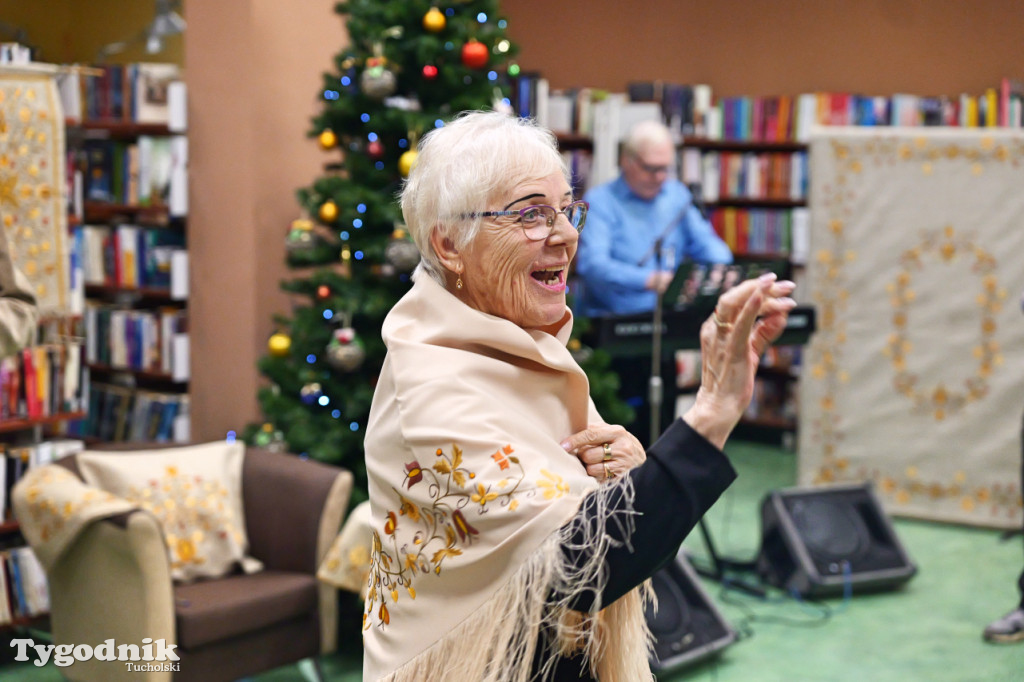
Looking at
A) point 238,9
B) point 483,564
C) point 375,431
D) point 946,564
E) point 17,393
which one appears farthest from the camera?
point 946,564

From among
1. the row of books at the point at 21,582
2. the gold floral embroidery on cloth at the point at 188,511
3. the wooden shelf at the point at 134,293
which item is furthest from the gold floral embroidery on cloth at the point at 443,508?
the wooden shelf at the point at 134,293

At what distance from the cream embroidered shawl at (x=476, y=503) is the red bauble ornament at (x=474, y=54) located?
7.03ft

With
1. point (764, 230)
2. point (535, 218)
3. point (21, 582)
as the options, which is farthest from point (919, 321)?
point (535, 218)

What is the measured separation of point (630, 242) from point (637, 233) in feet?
0.16

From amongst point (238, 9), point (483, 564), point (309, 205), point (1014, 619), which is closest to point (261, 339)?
point (309, 205)

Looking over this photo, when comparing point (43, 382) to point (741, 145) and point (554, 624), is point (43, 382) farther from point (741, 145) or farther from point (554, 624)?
point (741, 145)

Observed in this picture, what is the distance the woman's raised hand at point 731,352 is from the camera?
1.06 m

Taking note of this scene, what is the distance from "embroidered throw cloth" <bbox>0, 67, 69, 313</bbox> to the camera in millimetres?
3211

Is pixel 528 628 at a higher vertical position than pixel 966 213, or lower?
lower

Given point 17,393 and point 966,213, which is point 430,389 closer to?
point 17,393

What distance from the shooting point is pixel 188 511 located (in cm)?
311

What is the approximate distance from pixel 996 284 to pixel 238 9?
338 cm

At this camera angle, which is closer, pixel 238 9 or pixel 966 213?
pixel 238 9

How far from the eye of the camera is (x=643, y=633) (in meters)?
1.33
